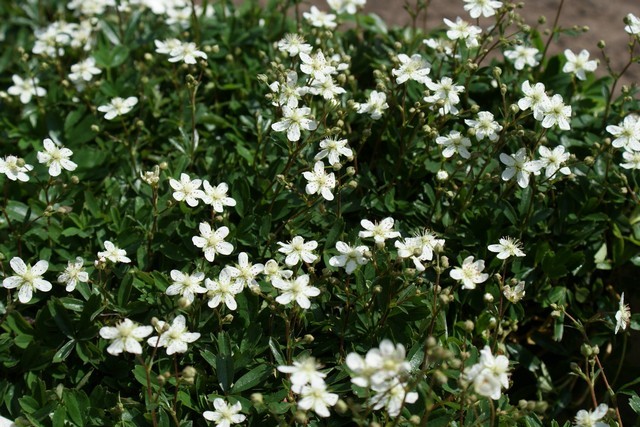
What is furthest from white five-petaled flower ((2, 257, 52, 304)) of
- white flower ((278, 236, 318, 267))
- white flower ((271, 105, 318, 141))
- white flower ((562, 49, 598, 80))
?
white flower ((562, 49, 598, 80))

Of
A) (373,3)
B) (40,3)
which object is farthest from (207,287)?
(373,3)

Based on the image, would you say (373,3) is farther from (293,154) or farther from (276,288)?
(276,288)

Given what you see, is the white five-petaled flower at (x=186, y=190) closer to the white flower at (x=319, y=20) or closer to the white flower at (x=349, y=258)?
the white flower at (x=349, y=258)

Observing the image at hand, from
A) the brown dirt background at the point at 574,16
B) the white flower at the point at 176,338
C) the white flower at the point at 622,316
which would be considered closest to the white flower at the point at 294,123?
the white flower at the point at 176,338

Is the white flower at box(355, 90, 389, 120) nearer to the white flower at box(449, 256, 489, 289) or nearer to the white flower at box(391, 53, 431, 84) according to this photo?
the white flower at box(391, 53, 431, 84)

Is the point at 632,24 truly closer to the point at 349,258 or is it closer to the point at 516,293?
the point at 516,293

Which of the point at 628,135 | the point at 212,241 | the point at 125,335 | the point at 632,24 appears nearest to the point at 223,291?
the point at 212,241
